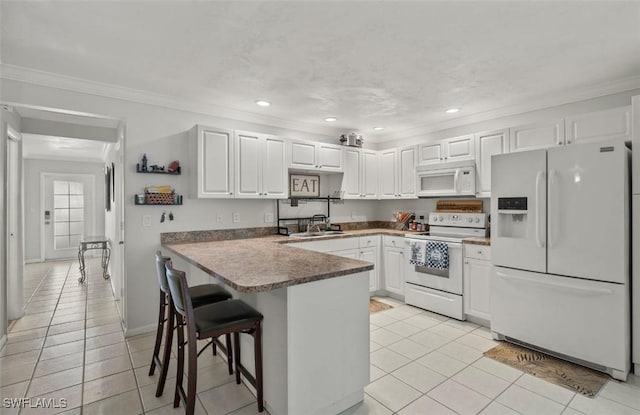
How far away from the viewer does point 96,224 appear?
25.8 ft

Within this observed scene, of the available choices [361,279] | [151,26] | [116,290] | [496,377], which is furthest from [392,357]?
[116,290]

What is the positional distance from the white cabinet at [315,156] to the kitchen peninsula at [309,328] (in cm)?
212

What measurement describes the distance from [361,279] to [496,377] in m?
1.40

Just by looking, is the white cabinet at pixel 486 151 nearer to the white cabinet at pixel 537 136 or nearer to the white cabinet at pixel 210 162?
the white cabinet at pixel 537 136

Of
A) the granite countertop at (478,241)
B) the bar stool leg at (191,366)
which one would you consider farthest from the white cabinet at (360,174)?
the bar stool leg at (191,366)

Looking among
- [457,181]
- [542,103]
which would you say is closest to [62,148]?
[457,181]

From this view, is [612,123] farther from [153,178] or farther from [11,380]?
[11,380]

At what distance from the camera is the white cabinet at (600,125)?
274 centimetres

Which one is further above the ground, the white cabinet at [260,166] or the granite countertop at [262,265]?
the white cabinet at [260,166]

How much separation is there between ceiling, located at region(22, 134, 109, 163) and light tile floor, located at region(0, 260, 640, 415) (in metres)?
3.04

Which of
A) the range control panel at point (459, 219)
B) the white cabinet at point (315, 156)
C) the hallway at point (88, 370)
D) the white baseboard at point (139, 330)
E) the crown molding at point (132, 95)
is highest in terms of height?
the crown molding at point (132, 95)

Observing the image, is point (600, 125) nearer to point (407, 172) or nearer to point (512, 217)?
point (512, 217)

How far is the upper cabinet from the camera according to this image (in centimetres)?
389

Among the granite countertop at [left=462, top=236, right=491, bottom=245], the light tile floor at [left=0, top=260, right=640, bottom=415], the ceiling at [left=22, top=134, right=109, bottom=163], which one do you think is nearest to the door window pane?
the ceiling at [left=22, top=134, right=109, bottom=163]
